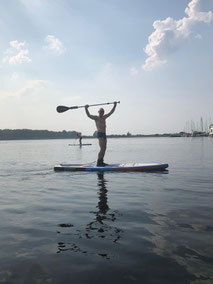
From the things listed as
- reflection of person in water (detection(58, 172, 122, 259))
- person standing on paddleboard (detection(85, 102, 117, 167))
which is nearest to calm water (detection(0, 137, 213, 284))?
reflection of person in water (detection(58, 172, 122, 259))

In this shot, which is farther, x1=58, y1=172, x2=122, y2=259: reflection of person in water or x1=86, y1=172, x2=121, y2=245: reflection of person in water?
x1=86, y1=172, x2=121, y2=245: reflection of person in water

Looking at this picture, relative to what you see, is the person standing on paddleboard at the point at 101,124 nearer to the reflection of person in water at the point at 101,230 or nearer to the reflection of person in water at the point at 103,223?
the reflection of person in water at the point at 103,223

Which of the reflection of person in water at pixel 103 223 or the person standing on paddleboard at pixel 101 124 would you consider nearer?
the reflection of person in water at pixel 103 223

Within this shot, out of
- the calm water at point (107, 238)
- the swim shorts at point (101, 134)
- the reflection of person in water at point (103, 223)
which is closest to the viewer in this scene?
the calm water at point (107, 238)

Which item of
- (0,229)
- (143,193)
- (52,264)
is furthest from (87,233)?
(143,193)

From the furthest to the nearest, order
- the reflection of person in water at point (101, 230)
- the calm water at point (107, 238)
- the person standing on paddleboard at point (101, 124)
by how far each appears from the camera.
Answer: the person standing on paddleboard at point (101, 124) → the reflection of person in water at point (101, 230) → the calm water at point (107, 238)

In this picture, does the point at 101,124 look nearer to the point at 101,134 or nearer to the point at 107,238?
the point at 101,134

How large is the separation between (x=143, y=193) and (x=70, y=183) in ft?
11.8

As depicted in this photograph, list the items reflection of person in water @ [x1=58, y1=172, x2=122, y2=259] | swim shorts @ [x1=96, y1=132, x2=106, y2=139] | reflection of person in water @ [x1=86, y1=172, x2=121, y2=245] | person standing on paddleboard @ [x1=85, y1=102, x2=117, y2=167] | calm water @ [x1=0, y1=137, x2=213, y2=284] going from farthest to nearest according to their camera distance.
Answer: swim shorts @ [x1=96, y1=132, x2=106, y2=139], person standing on paddleboard @ [x1=85, y1=102, x2=117, y2=167], reflection of person in water @ [x1=86, y1=172, x2=121, y2=245], reflection of person in water @ [x1=58, y1=172, x2=122, y2=259], calm water @ [x1=0, y1=137, x2=213, y2=284]

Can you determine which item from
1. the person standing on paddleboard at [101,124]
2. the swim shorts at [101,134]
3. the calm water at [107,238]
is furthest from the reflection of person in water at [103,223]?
the swim shorts at [101,134]

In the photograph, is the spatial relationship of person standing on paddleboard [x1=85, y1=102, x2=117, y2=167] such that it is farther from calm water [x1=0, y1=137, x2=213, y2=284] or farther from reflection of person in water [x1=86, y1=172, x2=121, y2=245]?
reflection of person in water [x1=86, y1=172, x2=121, y2=245]

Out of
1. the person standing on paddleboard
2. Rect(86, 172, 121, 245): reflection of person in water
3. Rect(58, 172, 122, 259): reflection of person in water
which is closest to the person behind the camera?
Rect(58, 172, 122, 259): reflection of person in water

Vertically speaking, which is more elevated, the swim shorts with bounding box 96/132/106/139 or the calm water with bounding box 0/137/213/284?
the swim shorts with bounding box 96/132/106/139

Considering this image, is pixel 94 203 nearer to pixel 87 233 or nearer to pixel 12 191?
pixel 87 233
